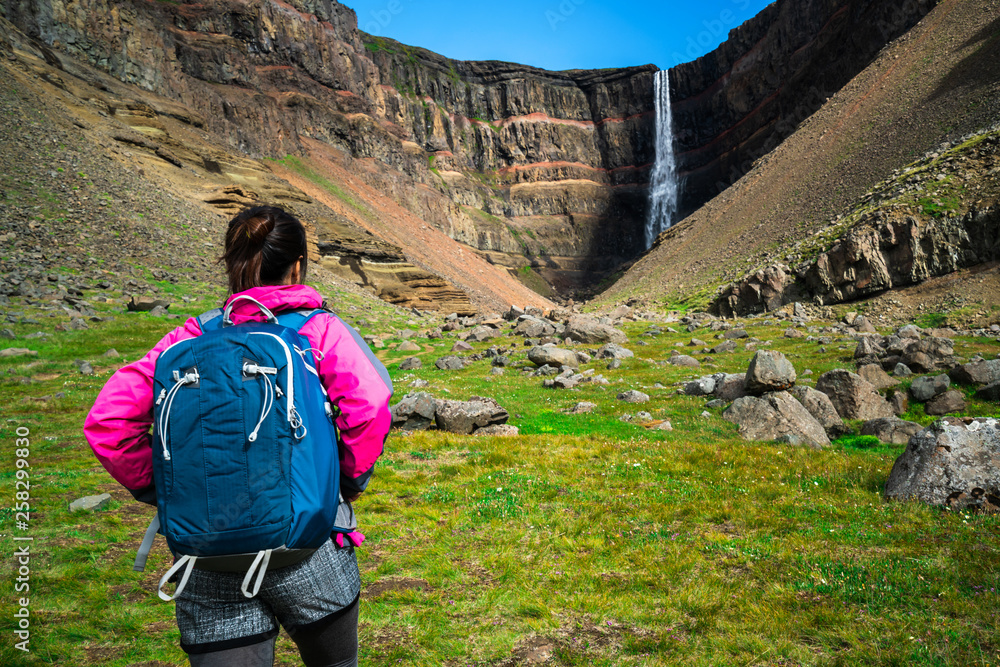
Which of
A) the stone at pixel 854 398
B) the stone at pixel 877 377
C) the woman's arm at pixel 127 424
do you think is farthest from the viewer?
the stone at pixel 877 377

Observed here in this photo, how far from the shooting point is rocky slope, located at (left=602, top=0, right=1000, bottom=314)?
40594mm

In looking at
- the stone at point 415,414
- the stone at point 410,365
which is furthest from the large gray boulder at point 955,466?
the stone at point 410,365

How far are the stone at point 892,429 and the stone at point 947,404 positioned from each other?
1.97 metres

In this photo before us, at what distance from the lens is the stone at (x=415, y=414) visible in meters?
12.3

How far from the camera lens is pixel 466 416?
12.0 metres

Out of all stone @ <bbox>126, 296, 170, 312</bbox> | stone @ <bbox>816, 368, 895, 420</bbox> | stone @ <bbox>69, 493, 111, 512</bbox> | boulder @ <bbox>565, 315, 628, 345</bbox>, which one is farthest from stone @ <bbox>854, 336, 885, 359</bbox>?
stone @ <bbox>126, 296, 170, 312</bbox>

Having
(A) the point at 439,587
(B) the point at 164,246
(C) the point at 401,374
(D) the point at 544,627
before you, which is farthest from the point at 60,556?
(B) the point at 164,246

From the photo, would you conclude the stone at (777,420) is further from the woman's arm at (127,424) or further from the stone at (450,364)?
the stone at (450,364)

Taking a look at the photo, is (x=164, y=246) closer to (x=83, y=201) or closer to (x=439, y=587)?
(x=83, y=201)

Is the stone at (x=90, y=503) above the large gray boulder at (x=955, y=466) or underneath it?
underneath

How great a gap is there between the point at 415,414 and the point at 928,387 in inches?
527

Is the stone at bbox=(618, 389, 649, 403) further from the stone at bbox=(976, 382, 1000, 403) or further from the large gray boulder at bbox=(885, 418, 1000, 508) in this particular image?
the large gray boulder at bbox=(885, 418, 1000, 508)

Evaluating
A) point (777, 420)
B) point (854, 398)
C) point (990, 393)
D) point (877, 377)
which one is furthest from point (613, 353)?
point (990, 393)

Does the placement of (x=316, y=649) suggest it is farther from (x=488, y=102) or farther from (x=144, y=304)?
(x=488, y=102)
